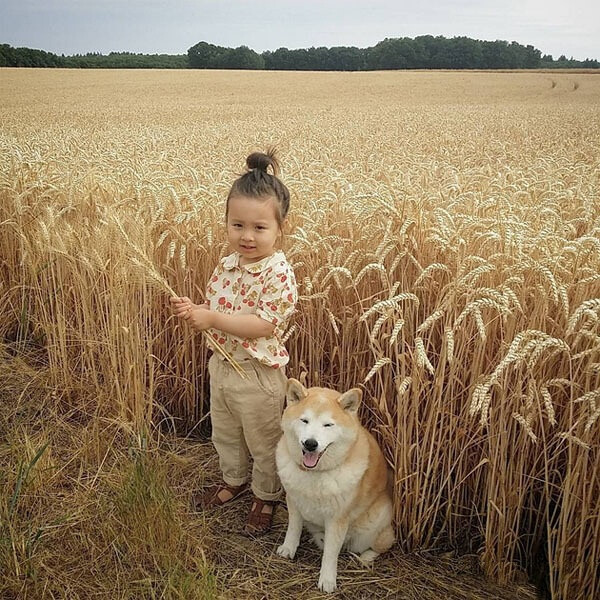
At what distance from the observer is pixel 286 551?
275cm

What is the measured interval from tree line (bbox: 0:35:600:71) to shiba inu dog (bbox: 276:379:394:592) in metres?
64.8

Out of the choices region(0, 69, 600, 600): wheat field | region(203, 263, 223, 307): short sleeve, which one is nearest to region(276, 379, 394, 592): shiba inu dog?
region(0, 69, 600, 600): wheat field

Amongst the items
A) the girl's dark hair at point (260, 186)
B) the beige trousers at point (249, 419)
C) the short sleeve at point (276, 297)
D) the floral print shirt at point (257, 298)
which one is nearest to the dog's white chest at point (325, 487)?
the beige trousers at point (249, 419)

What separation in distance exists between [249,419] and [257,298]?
60 cm

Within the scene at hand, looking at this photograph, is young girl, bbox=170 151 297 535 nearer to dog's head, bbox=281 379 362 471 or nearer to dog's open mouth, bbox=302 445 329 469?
dog's head, bbox=281 379 362 471

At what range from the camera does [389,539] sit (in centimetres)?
276

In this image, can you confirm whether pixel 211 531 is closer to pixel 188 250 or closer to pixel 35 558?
pixel 35 558

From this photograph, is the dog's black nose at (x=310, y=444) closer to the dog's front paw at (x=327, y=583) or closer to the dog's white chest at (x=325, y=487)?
the dog's white chest at (x=325, y=487)

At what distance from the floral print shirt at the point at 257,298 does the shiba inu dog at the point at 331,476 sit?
32 cm

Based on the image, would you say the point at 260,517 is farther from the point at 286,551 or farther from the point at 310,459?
the point at 310,459

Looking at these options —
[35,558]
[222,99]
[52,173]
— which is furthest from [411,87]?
[35,558]

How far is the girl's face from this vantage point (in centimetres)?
264

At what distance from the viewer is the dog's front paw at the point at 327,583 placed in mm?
2541

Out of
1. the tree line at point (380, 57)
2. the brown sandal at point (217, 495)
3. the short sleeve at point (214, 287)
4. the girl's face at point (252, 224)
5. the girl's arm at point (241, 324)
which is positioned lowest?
the brown sandal at point (217, 495)
